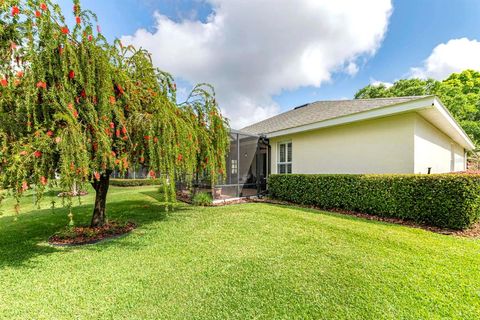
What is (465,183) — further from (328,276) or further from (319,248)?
(328,276)

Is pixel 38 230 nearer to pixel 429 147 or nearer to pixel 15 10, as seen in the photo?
pixel 15 10

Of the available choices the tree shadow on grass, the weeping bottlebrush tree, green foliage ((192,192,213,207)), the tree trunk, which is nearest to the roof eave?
green foliage ((192,192,213,207))

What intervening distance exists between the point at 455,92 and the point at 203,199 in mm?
30775

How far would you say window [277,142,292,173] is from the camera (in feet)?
35.7

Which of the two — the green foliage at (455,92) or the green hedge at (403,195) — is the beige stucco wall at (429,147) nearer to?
the green hedge at (403,195)

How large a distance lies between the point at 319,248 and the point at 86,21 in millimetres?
6586

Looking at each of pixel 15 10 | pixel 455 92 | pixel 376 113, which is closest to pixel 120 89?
pixel 15 10

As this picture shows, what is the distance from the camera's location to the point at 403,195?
6.21m

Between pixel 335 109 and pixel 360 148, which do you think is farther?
pixel 335 109

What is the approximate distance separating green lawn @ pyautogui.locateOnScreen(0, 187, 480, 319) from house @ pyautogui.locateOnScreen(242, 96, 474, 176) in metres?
3.09

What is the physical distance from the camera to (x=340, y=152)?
342 inches

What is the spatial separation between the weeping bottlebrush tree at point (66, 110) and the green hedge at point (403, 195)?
5.95m

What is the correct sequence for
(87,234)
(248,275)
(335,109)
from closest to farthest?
(248,275)
(87,234)
(335,109)

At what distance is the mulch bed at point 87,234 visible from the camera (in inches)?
190
